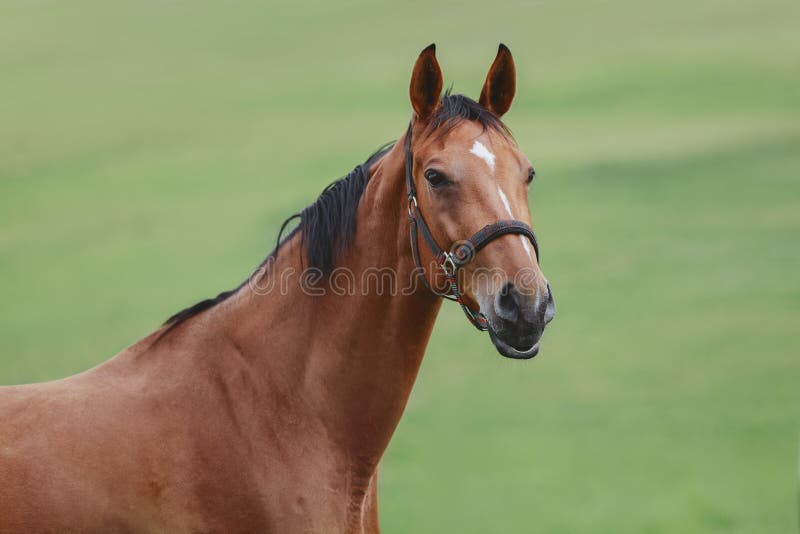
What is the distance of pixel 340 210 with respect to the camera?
170 inches

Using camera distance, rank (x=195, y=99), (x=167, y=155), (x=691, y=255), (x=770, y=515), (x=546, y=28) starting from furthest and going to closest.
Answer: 1. (x=546, y=28)
2. (x=195, y=99)
3. (x=167, y=155)
4. (x=691, y=255)
5. (x=770, y=515)

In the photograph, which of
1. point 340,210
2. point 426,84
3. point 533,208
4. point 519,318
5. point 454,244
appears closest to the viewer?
point 519,318

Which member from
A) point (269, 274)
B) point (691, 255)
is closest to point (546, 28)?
point (691, 255)

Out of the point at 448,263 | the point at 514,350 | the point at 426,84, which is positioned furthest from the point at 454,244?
the point at 426,84

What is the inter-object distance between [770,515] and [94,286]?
1234cm

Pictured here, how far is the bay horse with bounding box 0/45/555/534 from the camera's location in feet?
13.0

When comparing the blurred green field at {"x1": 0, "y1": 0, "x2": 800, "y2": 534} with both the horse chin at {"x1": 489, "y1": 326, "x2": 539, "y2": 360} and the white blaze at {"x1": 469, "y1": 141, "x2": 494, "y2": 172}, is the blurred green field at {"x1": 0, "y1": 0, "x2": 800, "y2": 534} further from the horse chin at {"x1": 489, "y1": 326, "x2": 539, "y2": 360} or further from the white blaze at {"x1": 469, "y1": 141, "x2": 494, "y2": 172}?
the white blaze at {"x1": 469, "y1": 141, "x2": 494, "y2": 172}

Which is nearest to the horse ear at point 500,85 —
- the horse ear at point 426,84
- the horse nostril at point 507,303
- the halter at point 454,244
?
the horse ear at point 426,84

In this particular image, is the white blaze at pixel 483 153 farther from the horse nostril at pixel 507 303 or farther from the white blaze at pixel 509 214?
the horse nostril at pixel 507 303

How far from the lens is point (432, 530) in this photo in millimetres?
8930

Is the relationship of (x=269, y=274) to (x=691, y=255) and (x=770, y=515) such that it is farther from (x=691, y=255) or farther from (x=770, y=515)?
(x=691, y=255)

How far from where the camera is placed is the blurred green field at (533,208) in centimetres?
1093

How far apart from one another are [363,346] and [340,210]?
0.62 meters

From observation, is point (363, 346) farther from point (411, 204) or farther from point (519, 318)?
point (519, 318)
